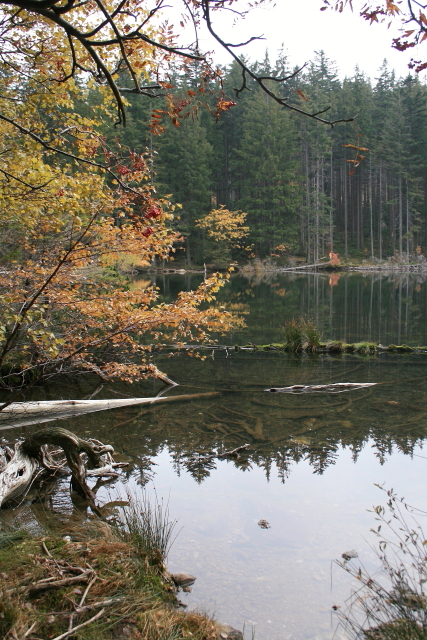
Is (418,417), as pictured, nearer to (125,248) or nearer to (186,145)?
(125,248)

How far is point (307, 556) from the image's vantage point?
423 cm

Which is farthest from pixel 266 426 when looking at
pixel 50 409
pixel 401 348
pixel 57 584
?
pixel 401 348

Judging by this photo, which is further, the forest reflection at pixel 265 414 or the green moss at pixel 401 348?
the green moss at pixel 401 348

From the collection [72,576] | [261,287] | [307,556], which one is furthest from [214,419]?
[261,287]

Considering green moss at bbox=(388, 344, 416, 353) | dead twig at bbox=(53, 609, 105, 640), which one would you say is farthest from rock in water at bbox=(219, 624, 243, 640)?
green moss at bbox=(388, 344, 416, 353)

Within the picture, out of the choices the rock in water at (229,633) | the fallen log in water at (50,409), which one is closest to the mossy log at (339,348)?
the fallen log in water at (50,409)

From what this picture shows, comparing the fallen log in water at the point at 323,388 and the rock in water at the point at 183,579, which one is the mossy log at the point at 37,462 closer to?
the rock in water at the point at 183,579

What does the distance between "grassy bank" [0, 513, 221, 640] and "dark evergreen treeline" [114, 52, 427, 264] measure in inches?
1640

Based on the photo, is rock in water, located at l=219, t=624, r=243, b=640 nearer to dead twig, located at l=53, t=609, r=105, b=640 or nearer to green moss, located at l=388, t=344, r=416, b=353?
dead twig, located at l=53, t=609, r=105, b=640

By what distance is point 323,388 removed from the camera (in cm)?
950

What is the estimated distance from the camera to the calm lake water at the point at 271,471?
3.84m

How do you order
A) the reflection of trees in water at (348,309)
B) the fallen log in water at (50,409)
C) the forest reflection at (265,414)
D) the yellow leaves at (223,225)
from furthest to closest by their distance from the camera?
the yellow leaves at (223,225) → the reflection of trees in water at (348,309) → the fallen log in water at (50,409) → the forest reflection at (265,414)

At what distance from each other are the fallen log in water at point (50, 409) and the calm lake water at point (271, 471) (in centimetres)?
16

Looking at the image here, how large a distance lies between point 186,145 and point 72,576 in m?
47.3
